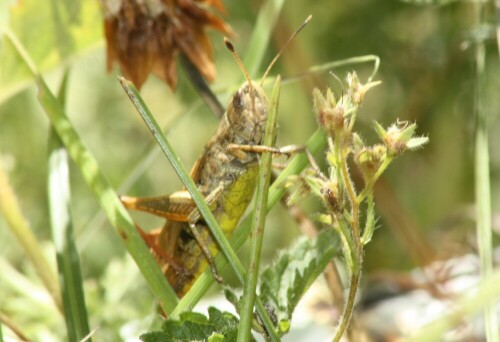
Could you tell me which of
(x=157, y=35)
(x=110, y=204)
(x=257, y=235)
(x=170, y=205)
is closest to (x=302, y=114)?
(x=157, y=35)

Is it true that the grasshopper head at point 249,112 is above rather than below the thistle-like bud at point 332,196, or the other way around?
above

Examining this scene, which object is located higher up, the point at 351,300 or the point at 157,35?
the point at 157,35

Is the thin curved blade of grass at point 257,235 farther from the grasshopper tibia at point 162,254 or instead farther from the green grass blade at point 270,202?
the grasshopper tibia at point 162,254

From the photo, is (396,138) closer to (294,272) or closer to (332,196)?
(332,196)

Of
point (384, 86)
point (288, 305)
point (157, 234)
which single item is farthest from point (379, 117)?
point (288, 305)

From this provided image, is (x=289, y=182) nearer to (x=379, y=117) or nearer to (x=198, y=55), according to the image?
(x=198, y=55)

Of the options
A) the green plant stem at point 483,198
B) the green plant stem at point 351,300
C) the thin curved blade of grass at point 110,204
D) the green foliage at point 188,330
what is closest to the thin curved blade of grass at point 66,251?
the thin curved blade of grass at point 110,204
